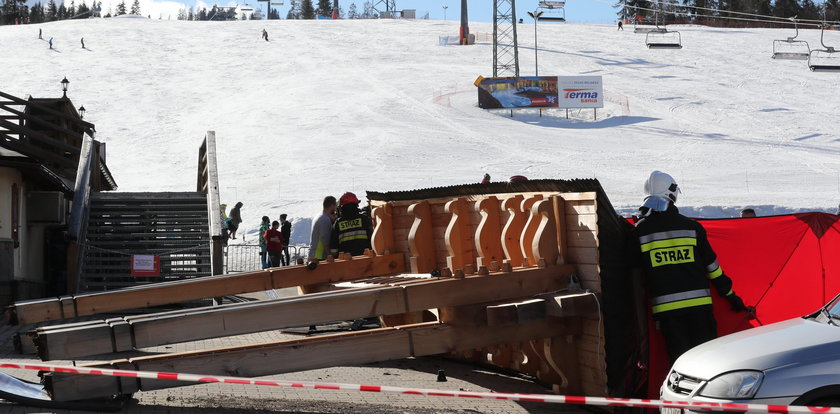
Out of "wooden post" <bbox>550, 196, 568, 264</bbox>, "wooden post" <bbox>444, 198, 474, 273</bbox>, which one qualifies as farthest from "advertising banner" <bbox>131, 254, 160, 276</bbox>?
"wooden post" <bbox>550, 196, 568, 264</bbox>

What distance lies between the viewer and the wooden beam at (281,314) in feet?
22.7

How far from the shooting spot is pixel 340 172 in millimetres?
43031

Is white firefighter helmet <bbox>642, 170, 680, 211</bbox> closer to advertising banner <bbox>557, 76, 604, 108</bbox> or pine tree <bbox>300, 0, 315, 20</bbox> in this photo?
advertising banner <bbox>557, 76, 604, 108</bbox>

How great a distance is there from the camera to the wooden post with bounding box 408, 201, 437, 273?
10461mm

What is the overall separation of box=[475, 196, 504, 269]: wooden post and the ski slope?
24.2m

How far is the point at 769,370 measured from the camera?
5773 mm

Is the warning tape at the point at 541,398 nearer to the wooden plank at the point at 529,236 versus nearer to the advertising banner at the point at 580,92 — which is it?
the wooden plank at the point at 529,236

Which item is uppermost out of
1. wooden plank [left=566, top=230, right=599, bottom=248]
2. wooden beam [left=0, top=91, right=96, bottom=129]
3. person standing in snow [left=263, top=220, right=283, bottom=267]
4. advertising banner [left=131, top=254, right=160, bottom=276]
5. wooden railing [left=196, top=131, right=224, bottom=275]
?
wooden beam [left=0, top=91, right=96, bottom=129]

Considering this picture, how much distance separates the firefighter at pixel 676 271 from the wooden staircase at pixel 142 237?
36.7ft

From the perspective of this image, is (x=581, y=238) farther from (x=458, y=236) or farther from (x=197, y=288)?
(x=197, y=288)

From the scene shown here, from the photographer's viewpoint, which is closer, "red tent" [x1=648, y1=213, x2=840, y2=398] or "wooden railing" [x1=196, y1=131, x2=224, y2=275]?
"red tent" [x1=648, y1=213, x2=840, y2=398]

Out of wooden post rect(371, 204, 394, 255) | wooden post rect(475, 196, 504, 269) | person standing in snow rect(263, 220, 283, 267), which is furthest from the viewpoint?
person standing in snow rect(263, 220, 283, 267)

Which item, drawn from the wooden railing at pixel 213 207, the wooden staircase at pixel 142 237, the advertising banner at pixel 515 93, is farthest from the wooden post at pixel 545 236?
the advertising banner at pixel 515 93

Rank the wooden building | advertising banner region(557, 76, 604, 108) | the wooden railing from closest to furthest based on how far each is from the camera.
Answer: the wooden building < the wooden railing < advertising banner region(557, 76, 604, 108)
